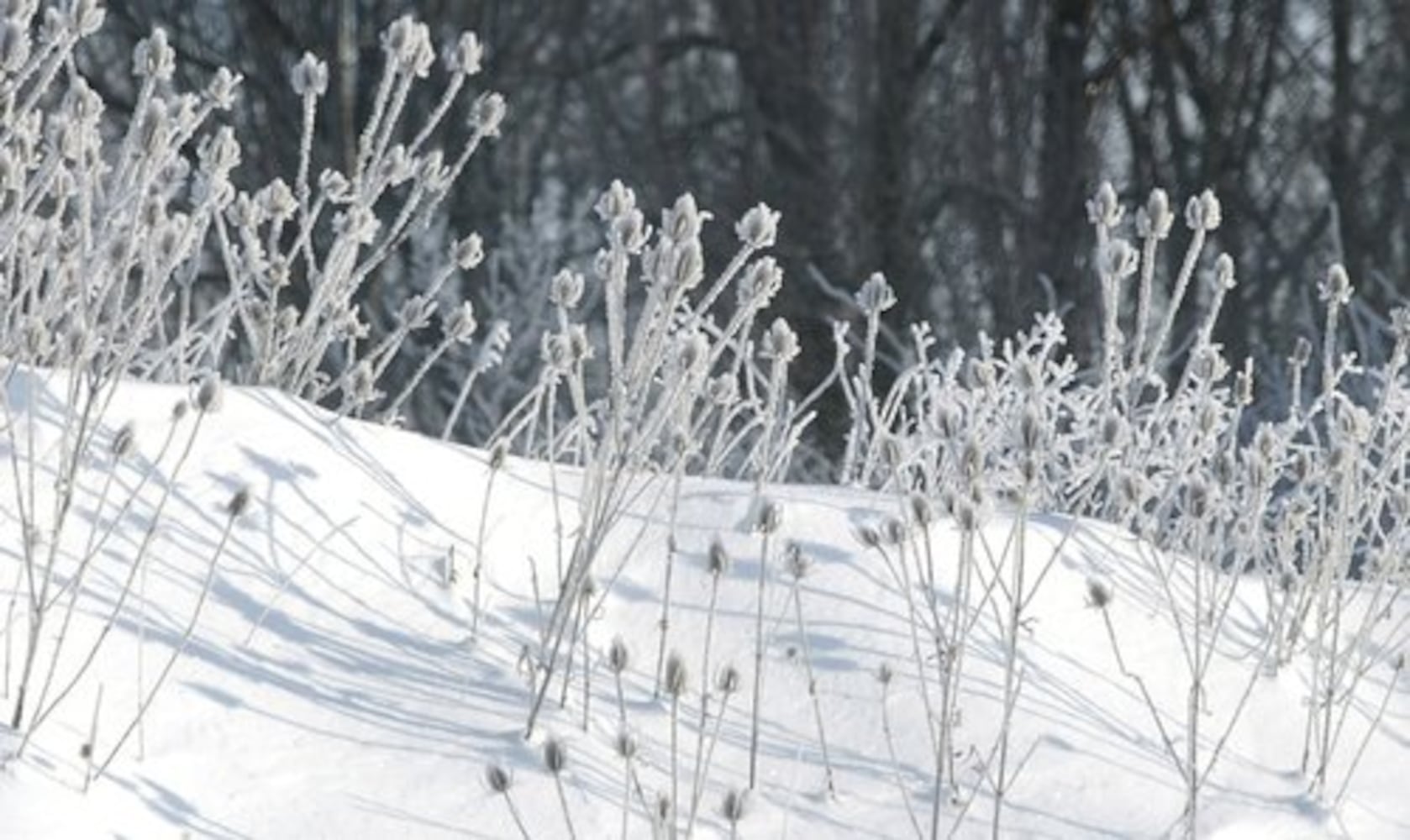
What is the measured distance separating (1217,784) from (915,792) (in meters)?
0.39

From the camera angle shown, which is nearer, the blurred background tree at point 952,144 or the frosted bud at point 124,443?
the frosted bud at point 124,443

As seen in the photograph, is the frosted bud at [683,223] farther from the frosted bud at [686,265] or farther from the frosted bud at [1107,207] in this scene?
the frosted bud at [1107,207]

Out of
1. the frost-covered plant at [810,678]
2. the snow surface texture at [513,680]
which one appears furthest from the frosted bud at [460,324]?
the frost-covered plant at [810,678]

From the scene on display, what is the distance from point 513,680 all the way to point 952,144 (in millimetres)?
6826

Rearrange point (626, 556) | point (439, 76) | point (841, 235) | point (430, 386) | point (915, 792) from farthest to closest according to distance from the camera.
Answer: point (439, 76) < point (430, 386) < point (841, 235) < point (626, 556) < point (915, 792)

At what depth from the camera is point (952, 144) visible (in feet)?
31.9

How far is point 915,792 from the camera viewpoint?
296 centimetres

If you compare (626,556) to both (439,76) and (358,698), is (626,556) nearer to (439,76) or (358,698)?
(358,698)

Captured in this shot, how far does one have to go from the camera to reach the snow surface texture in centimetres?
276

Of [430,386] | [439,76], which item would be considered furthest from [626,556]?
[439,76]

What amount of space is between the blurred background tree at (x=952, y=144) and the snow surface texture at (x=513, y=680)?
227 inches

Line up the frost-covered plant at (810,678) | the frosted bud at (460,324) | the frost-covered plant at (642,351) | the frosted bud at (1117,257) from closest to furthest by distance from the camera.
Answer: the frost-covered plant at (642,351) < the frost-covered plant at (810,678) < the frosted bud at (1117,257) < the frosted bud at (460,324)

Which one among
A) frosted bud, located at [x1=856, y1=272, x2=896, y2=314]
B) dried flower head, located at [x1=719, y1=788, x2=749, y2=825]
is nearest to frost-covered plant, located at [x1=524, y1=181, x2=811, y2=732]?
frosted bud, located at [x1=856, y1=272, x2=896, y2=314]

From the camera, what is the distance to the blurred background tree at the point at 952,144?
957 cm
